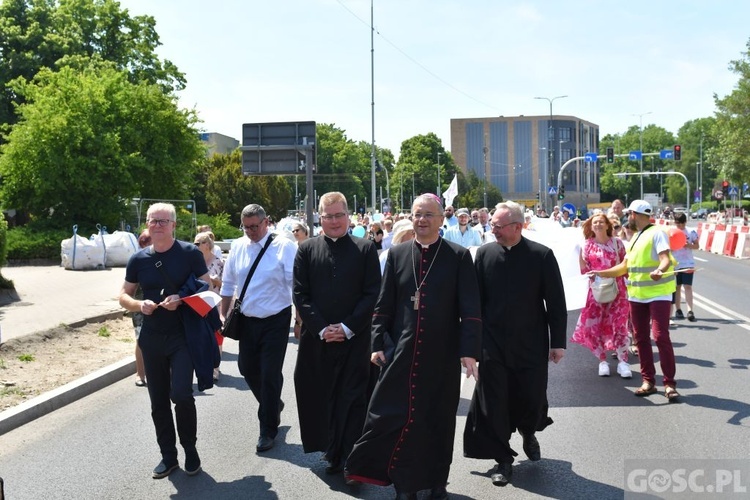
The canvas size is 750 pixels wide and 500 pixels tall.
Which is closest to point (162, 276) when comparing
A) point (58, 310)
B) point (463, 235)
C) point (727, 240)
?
point (463, 235)

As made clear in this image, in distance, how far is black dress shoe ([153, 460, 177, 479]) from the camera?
6.00m

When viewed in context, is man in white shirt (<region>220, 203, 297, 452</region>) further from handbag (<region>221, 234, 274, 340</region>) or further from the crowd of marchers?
the crowd of marchers

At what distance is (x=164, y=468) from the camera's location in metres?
6.06

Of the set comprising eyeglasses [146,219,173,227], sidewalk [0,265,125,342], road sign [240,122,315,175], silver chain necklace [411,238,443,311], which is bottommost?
sidewalk [0,265,125,342]

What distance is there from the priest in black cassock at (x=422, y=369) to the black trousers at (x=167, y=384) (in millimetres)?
1311

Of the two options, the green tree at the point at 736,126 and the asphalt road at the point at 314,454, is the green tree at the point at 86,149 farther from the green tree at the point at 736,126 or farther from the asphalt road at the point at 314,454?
the green tree at the point at 736,126

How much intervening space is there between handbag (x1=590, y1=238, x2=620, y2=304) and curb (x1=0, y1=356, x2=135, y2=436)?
5.48 meters

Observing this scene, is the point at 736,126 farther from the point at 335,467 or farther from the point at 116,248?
the point at 335,467

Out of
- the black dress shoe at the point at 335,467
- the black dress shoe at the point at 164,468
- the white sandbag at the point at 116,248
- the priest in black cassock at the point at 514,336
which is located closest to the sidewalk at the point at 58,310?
the white sandbag at the point at 116,248

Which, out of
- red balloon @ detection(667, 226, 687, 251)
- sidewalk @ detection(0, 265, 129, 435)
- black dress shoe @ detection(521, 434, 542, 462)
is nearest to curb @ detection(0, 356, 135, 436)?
sidewalk @ detection(0, 265, 129, 435)

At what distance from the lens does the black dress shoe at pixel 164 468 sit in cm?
600

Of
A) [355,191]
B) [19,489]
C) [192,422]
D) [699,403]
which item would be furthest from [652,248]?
[355,191]

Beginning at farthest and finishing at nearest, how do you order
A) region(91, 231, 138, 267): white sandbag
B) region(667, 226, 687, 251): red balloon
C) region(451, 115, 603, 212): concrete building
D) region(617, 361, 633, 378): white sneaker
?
region(451, 115, 603, 212): concrete building
region(91, 231, 138, 267): white sandbag
region(667, 226, 687, 251): red balloon
region(617, 361, 633, 378): white sneaker

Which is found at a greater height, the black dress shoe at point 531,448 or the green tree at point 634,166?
the green tree at point 634,166
